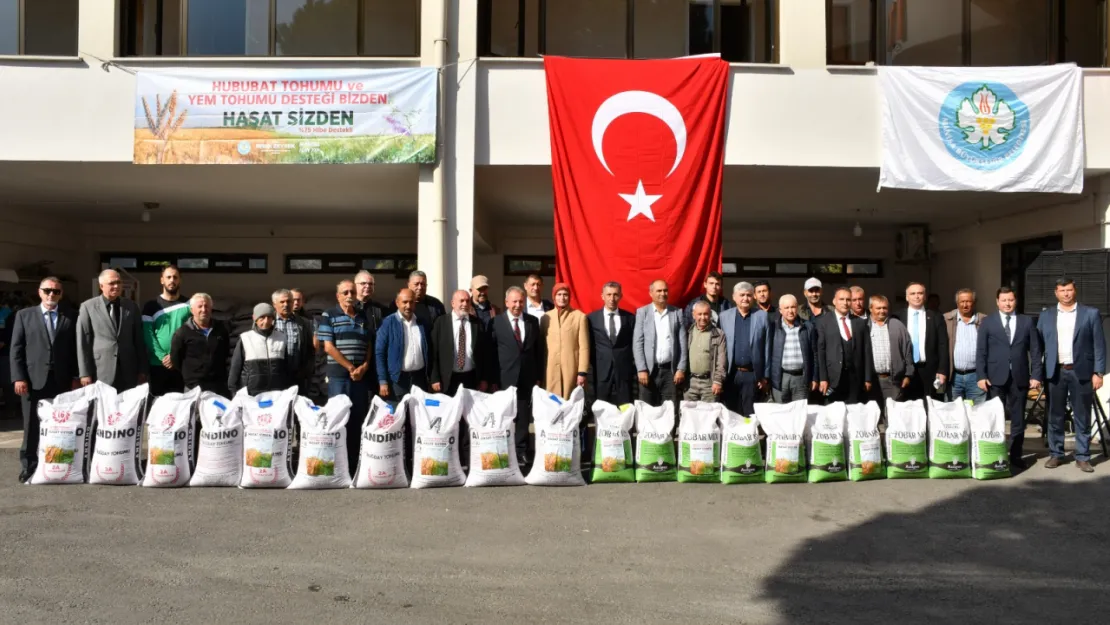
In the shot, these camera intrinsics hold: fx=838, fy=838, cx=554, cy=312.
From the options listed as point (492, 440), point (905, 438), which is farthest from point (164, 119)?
point (905, 438)

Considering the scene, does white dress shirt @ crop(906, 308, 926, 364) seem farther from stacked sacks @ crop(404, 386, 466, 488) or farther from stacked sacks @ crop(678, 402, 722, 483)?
stacked sacks @ crop(404, 386, 466, 488)

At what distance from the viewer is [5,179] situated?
35.9 ft

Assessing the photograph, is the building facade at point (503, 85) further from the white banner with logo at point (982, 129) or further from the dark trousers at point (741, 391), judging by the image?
the dark trousers at point (741, 391)

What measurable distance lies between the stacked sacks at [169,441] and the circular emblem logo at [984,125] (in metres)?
8.40

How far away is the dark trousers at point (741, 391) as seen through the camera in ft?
25.7

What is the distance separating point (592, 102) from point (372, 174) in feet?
9.49

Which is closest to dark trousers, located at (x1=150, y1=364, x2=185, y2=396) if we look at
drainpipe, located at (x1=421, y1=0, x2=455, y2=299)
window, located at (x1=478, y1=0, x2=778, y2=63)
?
drainpipe, located at (x1=421, y1=0, x2=455, y2=299)

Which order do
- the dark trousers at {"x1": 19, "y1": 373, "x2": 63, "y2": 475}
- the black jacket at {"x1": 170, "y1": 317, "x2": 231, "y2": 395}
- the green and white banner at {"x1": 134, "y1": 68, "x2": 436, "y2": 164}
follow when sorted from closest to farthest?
1. the dark trousers at {"x1": 19, "y1": 373, "x2": 63, "y2": 475}
2. the black jacket at {"x1": 170, "y1": 317, "x2": 231, "y2": 395}
3. the green and white banner at {"x1": 134, "y1": 68, "x2": 436, "y2": 164}

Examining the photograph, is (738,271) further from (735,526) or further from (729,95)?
(735,526)

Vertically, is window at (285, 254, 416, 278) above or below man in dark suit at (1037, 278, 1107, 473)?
above

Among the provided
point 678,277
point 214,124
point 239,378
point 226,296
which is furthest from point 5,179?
point 678,277

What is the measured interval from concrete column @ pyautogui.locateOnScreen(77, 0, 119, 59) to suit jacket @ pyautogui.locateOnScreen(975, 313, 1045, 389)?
9863mm

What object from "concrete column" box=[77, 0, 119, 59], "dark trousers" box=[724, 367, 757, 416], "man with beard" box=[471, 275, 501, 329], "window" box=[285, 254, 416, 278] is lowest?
"dark trousers" box=[724, 367, 757, 416]

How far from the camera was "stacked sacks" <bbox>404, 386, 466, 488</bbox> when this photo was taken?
22.4 feet
